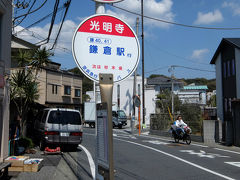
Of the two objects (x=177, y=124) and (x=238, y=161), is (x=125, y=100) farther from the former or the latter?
(x=238, y=161)

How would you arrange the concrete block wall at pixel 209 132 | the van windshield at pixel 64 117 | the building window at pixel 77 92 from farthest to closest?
the building window at pixel 77 92, the concrete block wall at pixel 209 132, the van windshield at pixel 64 117

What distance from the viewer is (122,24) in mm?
3188

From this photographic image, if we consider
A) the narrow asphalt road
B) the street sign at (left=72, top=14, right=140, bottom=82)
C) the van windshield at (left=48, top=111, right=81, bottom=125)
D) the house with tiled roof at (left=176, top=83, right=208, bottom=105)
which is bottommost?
the narrow asphalt road

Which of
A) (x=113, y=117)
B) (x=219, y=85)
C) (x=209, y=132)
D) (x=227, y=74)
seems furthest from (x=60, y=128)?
(x=113, y=117)

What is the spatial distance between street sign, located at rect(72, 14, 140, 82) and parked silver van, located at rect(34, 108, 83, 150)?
423 inches

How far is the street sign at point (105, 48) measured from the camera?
301 centimetres

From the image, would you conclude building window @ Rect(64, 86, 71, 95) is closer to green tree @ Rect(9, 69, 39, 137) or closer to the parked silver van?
the parked silver van

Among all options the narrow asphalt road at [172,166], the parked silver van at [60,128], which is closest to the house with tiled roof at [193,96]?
the parked silver van at [60,128]

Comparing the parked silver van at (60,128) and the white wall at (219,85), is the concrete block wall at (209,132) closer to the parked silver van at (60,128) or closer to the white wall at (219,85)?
the white wall at (219,85)

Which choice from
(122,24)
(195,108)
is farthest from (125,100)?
(122,24)

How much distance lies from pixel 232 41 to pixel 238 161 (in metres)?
13.2

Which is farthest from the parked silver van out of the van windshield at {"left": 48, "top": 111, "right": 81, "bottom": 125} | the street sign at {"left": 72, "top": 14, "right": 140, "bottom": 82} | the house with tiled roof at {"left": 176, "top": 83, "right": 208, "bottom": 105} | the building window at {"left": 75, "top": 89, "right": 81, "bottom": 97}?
the building window at {"left": 75, "top": 89, "right": 81, "bottom": 97}

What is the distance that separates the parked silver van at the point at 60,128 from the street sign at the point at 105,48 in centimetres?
1074

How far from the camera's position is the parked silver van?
1312 cm
